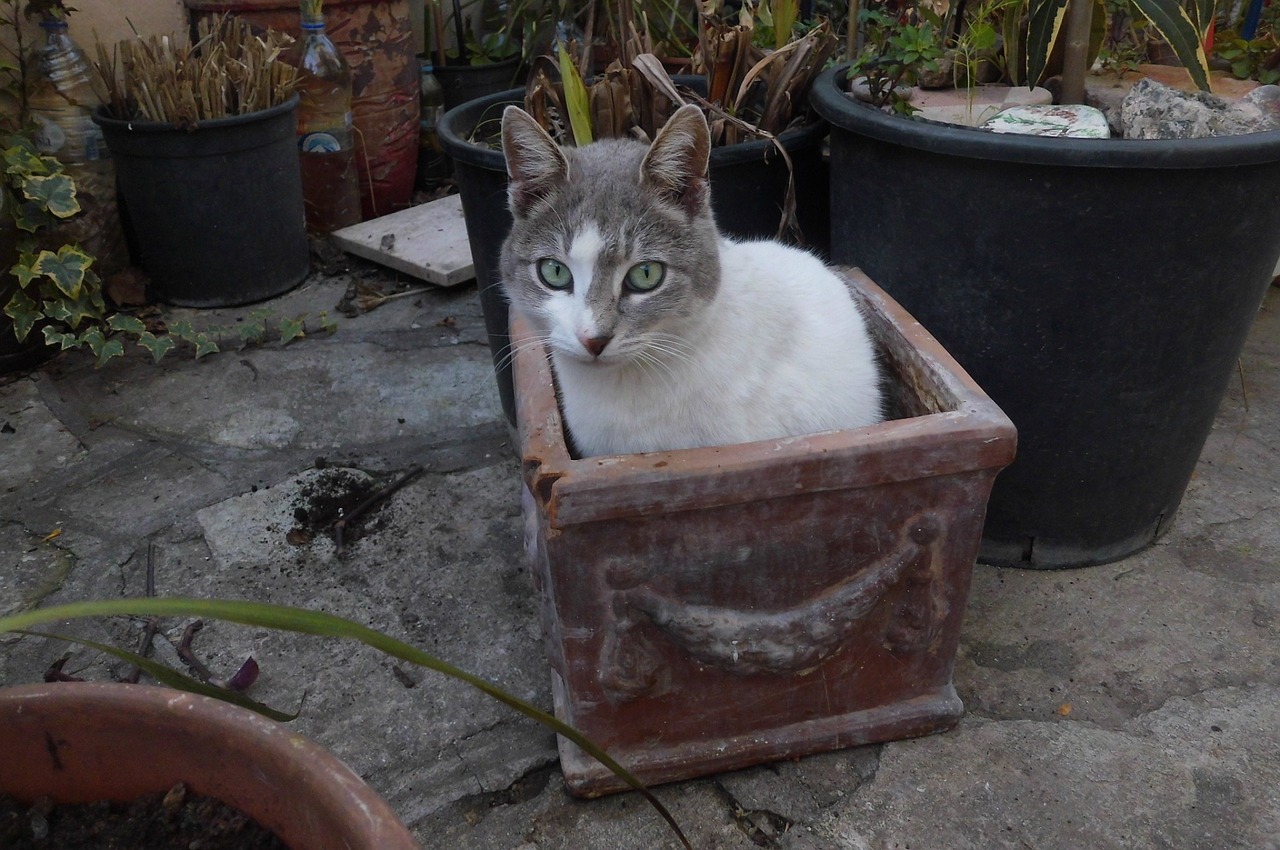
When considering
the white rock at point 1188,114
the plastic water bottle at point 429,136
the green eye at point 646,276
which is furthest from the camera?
the plastic water bottle at point 429,136

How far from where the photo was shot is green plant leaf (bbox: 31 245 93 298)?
2.72 meters

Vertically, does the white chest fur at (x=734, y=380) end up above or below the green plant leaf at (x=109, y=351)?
above

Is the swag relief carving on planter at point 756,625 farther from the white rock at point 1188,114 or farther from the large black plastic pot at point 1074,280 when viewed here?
the white rock at point 1188,114

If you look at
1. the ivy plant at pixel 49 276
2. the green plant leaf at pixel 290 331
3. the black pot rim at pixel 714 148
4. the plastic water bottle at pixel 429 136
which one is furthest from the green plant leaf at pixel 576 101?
the plastic water bottle at pixel 429 136

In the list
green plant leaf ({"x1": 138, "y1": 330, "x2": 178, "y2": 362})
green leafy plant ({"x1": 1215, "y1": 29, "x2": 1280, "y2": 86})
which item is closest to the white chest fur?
green leafy plant ({"x1": 1215, "y1": 29, "x2": 1280, "y2": 86})

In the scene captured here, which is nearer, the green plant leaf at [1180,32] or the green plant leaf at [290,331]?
the green plant leaf at [1180,32]

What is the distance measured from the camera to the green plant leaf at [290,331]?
302 cm

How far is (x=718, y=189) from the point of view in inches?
79.2

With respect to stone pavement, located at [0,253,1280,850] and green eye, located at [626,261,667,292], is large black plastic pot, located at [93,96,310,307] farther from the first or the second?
green eye, located at [626,261,667,292]

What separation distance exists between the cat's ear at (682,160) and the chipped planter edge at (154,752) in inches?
34.5

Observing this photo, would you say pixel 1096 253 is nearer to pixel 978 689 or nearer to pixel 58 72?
pixel 978 689

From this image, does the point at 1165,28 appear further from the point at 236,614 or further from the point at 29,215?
the point at 29,215

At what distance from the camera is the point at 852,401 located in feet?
5.07

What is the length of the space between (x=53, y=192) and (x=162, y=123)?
0.41 metres
